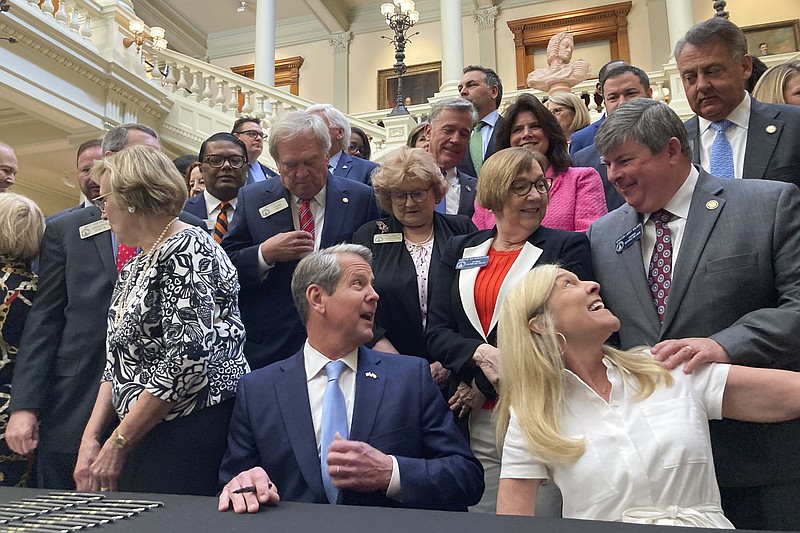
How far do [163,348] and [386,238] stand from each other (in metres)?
1.08

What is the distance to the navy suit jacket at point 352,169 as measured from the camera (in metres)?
4.09

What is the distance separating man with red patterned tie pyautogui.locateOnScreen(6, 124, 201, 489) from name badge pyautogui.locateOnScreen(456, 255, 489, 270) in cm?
131

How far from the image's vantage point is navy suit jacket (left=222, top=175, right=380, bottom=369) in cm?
289

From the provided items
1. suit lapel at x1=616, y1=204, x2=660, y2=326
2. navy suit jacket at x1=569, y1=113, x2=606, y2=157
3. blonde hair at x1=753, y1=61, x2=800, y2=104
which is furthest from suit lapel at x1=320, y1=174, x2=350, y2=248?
blonde hair at x1=753, y1=61, x2=800, y2=104

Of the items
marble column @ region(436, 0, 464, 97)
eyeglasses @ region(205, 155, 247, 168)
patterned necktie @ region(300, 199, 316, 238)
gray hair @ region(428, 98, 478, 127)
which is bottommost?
patterned necktie @ region(300, 199, 316, 238)

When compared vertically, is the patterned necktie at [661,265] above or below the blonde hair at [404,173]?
below

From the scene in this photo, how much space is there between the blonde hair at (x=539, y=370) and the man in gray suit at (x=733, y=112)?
1.14 metres

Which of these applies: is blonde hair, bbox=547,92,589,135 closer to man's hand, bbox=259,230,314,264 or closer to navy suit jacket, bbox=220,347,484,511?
man's hand, bbox=259,230,314,264

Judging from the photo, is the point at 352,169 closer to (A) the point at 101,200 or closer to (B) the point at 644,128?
(A) the point at 101,200

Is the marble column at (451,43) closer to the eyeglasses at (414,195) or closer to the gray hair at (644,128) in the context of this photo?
the eyeglasses at (414,195)

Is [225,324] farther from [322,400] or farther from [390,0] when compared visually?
[390,0]

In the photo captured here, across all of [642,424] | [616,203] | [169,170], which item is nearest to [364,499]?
[642,424]

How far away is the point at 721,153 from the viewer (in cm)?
277

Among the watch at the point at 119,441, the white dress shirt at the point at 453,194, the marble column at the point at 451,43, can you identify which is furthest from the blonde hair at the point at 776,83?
the marble column at the point at 451,43
